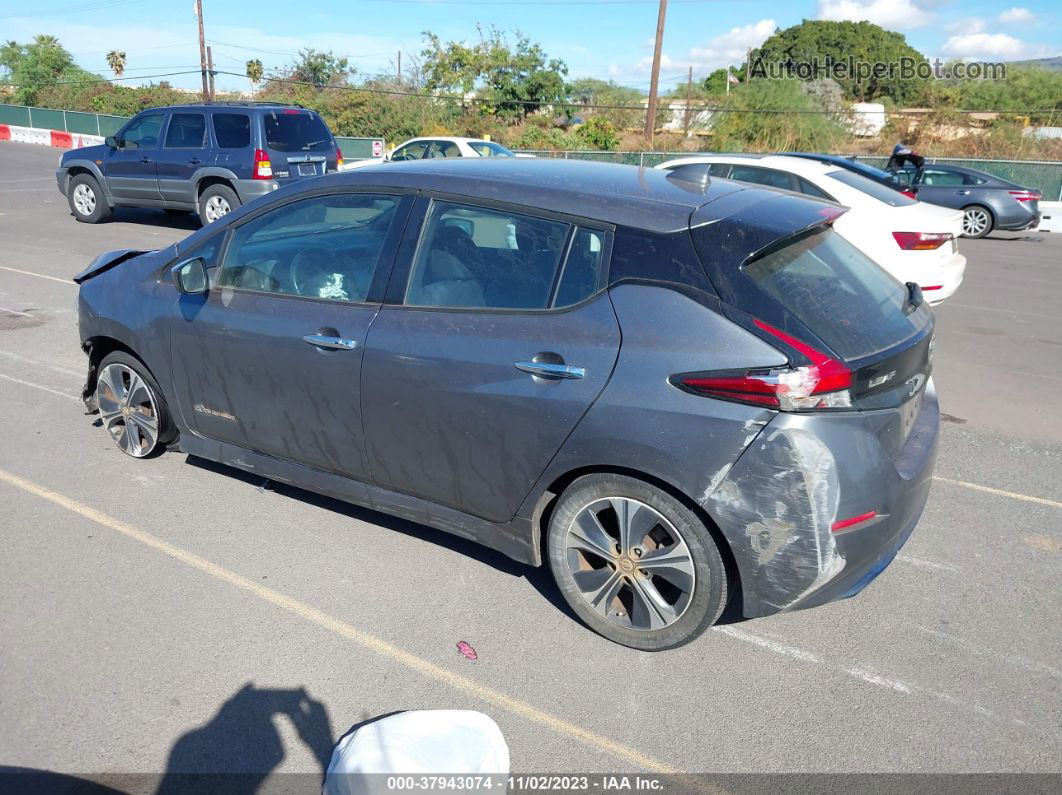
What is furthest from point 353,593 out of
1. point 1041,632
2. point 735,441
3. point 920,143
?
point 920,143

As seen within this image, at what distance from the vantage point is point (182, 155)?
13336 mm

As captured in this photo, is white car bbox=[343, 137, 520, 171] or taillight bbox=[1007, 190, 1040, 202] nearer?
white car bbox=[343, 137, 520, 171]

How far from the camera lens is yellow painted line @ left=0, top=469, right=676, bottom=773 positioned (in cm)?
295

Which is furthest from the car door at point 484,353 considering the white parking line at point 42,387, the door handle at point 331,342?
the white parking line at point 42,387

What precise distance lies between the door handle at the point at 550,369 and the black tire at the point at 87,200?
13.6m

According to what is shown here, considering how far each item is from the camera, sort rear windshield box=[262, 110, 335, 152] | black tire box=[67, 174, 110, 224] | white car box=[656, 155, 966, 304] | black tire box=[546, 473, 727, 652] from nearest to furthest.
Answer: black tire box=[546, 473, 727, 652] < white car box=[656, 155, 966, 304] < rear windshield box=[262, 110, 335, 152] < black tire box=[67, 174, 110, 224]

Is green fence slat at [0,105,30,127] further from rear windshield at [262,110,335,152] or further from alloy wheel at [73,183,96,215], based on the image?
rear windshield at [262,110,335,152]

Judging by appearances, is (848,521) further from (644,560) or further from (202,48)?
(202,48)

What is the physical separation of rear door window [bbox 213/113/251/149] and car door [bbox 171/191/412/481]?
373 inches

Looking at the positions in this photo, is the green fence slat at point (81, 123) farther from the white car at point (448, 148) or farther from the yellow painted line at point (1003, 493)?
the yellow painted line at point (1003, 493)

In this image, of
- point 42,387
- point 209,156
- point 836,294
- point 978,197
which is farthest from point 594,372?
point 978,197

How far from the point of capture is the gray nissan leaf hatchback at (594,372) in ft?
9.92

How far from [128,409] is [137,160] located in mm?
10431

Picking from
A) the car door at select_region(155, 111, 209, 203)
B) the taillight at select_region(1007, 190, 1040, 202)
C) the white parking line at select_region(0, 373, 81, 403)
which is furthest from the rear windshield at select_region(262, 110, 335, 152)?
the taillight at select_region(1007, 190, 1040, 202)
